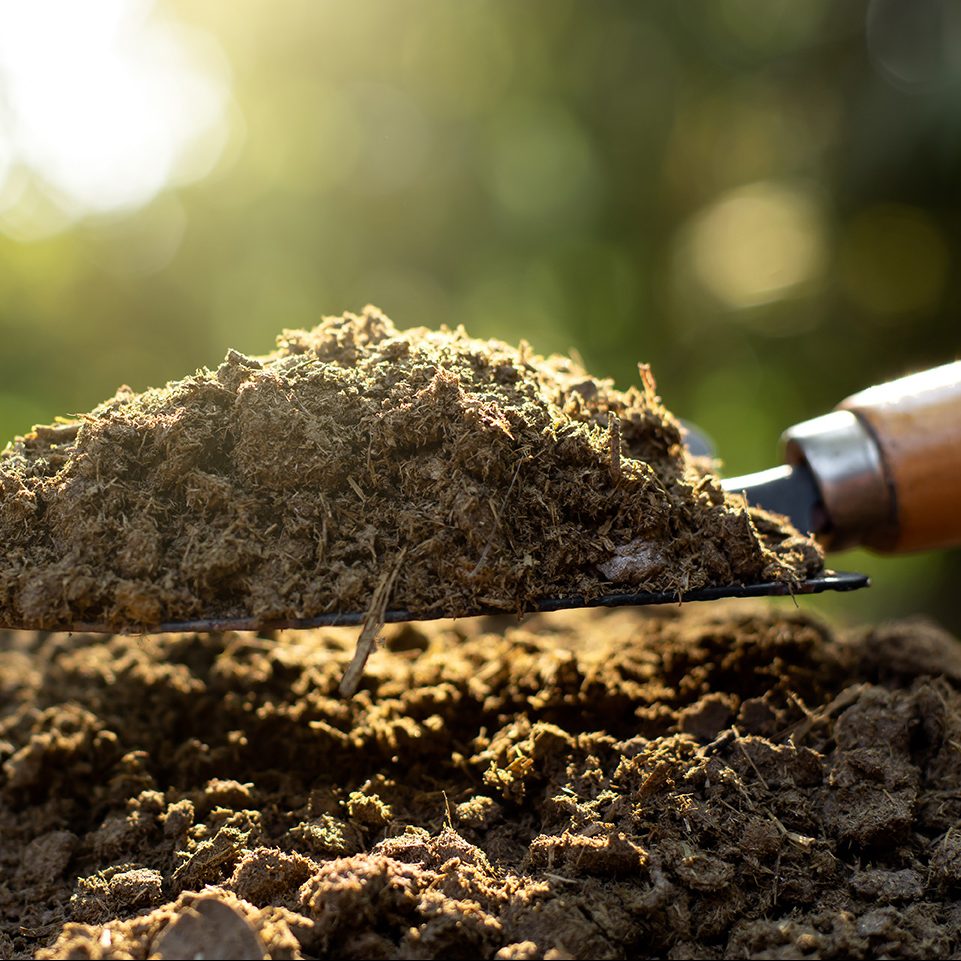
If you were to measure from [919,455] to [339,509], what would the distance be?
133cm

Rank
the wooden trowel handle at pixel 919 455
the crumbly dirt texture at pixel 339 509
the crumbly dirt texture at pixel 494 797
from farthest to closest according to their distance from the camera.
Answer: the wooden trowel handle at pixel 919 455, the crumbly dirt texture at pixel 339 509, the crumbly dirt texture at pixel 494 797

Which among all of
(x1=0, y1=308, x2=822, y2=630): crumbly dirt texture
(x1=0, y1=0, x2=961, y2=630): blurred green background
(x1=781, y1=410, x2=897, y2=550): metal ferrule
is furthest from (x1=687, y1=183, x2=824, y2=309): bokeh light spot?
(x1=0, y1=308, x2=822, y2=630): crumbly dirt texture

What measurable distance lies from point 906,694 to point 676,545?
2.31ft

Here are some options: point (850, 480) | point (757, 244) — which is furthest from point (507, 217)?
point (850, 480)

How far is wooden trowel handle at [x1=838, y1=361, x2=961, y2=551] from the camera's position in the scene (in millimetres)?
2078

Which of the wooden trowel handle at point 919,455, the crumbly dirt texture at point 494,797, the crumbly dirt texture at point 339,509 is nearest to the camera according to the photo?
the crumbly dirt texture at point 494,797

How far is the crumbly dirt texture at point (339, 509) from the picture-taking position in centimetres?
164

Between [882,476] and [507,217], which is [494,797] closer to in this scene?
[882,476]

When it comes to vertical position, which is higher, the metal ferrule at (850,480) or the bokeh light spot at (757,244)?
the bokeh light spot at (757,244)

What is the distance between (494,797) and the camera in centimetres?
183

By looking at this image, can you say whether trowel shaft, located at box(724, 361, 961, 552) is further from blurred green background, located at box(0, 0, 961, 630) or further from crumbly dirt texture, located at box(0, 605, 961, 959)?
blurred green background, located at box(0, 0, 961, 630)

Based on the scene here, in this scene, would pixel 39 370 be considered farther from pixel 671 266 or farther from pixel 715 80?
pixel 715 80

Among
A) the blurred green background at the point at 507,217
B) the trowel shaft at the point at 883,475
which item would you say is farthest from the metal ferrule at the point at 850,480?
the blurred green background at the point at 507,217

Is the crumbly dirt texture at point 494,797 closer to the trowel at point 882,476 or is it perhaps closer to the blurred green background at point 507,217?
the trowel at point 882,476
